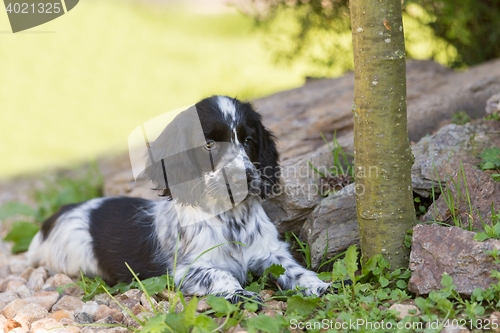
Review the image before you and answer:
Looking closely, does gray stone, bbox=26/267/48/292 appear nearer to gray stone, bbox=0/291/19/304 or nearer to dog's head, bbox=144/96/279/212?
gray stone, bbox=0/291/19/304

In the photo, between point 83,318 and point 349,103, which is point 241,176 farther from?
point 349,103

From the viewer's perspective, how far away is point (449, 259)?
2.17 metres

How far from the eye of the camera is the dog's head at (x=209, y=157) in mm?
2695

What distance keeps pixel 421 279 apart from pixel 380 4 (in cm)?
137

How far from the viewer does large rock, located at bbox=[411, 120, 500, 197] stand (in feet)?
9.48

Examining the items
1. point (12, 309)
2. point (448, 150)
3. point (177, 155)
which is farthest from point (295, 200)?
point (12, 309)

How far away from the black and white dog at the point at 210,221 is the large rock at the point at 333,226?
19cm

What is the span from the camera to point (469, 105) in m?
4.28

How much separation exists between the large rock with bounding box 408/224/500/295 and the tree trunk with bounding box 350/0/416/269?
0.13m

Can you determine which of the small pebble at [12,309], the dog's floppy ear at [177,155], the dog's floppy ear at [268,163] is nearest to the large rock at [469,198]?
the dog's floppy ear at [268,163]

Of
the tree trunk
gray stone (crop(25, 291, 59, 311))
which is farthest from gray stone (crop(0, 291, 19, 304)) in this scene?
the tree trunk

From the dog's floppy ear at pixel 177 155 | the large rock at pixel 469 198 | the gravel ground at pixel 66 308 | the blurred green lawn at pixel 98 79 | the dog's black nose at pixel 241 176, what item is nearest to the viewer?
the gravel ground at pixel 66 308

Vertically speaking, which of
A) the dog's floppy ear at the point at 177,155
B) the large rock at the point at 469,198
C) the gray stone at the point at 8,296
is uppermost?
the dog's floppy ear at the point at 177,155

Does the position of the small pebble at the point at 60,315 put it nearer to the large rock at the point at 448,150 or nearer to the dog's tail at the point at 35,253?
the dog's tail at the point at 35,253
